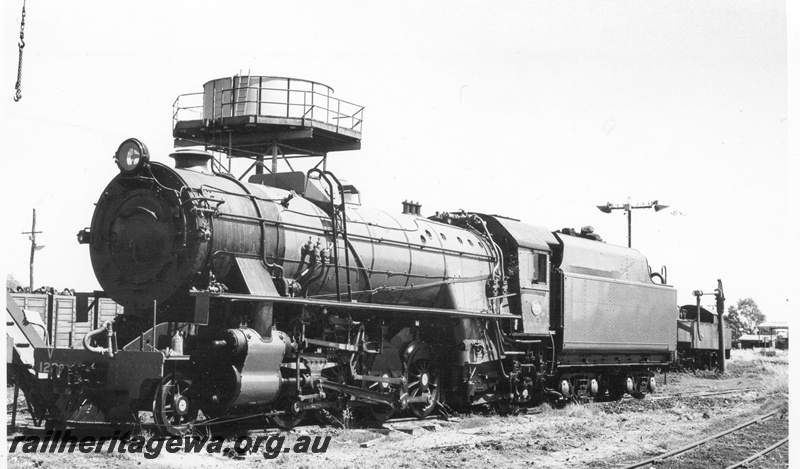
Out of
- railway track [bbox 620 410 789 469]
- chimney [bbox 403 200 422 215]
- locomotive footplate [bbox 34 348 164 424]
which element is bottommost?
railway track [bbox 620 410 789 469]

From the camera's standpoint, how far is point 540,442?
40.0ft

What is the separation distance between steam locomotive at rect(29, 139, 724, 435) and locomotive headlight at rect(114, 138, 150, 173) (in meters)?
0.03

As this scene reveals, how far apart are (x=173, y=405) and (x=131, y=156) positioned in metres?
3.41

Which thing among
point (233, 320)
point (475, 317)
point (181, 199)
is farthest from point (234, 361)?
point (475, 317)

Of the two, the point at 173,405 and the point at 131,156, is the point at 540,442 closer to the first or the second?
the point at 173,405

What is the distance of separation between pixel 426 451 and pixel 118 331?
451 cm

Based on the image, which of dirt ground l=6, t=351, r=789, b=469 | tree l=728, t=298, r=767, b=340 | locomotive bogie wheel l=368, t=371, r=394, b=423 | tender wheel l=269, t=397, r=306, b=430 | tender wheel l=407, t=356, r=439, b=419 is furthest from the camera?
tree l=728, t=298, r=767, b=340

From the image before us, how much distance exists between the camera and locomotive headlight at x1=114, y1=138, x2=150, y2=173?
11.0 m

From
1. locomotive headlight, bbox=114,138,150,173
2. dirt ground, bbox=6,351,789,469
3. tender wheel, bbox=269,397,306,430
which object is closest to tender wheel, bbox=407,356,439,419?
dirt ground, bbox=6,351,789,469

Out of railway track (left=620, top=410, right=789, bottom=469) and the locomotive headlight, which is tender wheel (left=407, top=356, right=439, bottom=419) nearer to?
railway track (left=620, top=410, right=789, bottom=469)

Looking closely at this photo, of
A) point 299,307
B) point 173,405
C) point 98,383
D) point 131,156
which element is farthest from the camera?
point 299,307

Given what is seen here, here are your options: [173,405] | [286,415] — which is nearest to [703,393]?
[286,415]

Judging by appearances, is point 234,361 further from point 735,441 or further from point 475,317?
point 735,441

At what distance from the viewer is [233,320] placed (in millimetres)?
10734
